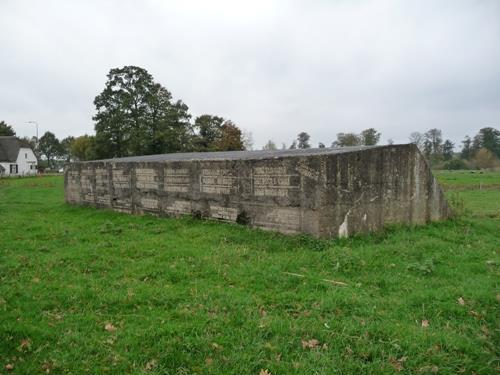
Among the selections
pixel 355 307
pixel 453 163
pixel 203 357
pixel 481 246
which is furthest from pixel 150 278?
pixel 453 163

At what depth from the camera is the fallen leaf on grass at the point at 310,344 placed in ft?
14.4

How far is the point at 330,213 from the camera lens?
338 inches

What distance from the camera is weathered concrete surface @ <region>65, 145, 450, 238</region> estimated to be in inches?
339

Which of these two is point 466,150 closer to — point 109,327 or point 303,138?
point 303,138

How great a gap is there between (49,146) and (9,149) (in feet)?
123

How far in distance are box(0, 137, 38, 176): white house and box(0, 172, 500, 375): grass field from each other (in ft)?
231

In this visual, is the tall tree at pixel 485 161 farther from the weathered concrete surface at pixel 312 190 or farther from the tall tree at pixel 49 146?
the tall tree at pixel 49 146

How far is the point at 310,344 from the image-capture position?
4.41 m

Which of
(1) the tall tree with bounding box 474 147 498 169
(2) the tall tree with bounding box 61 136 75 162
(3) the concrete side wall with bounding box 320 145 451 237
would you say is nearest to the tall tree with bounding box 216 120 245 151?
(1) the tall tree with bounding box 474 147 498 169

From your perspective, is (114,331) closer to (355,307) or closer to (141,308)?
(141,308)

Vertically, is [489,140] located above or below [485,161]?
above

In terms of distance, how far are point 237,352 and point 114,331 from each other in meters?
1.52

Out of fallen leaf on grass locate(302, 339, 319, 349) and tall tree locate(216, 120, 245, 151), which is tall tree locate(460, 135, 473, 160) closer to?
tall tree locate(216, 120, 245, 151)

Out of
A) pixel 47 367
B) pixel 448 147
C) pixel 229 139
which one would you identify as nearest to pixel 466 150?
pixel 448 147
